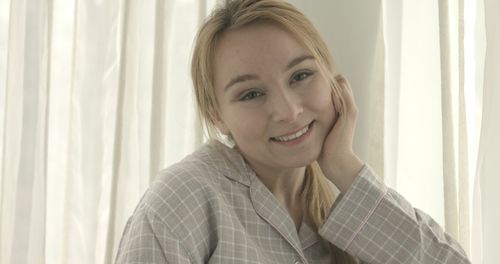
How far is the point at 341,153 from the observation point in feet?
4.87

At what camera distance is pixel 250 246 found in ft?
4.32

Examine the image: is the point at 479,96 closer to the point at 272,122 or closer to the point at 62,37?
the point at 272,122

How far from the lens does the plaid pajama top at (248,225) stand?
4.04 ft

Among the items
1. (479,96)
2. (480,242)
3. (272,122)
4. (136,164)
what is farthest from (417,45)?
(136,164)

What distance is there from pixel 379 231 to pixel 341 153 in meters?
0.17

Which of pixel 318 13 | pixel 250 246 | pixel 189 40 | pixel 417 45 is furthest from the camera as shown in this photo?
pixel 318 13

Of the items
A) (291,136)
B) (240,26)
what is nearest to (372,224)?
(291,136)

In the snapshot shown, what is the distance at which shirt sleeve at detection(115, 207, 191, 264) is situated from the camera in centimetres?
118

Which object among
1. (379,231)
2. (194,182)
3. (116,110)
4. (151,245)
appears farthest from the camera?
(116,110)

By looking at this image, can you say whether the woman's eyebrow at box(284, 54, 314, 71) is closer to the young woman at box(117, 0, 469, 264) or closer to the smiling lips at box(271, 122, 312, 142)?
the young woman at box(117, 0, 469, 264)

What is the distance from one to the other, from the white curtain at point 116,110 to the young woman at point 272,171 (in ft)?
1.14

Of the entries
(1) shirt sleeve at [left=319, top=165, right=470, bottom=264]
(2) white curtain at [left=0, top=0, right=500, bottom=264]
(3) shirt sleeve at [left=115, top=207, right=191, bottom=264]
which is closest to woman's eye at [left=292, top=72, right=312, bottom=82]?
(1) shirt sleeve at [left=319, top=165, right=470, bottom=264]

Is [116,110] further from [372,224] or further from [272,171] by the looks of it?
[372,224]

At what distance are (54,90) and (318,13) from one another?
0.76 meters
